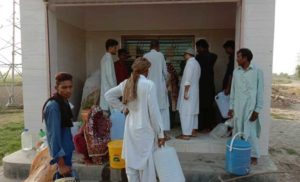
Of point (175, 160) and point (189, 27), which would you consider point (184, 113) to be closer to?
point (175, 160)

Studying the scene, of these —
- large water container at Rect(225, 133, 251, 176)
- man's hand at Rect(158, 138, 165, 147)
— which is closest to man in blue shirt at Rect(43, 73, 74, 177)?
man's hand at Rect(158, 138, 165, 147)

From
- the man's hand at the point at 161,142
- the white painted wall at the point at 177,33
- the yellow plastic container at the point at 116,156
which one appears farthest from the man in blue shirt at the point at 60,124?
the white painted wall at the point at 177,33

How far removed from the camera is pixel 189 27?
7.04 m

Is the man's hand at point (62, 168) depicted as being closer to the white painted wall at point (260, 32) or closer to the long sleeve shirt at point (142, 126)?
the long sleeve shirt at point (142, 126)

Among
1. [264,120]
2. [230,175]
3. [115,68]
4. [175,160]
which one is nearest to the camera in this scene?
[175,160]

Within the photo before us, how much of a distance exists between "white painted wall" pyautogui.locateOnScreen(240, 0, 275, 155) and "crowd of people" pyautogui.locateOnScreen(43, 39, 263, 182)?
430 millimetres

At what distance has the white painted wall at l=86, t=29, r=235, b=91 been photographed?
698cm

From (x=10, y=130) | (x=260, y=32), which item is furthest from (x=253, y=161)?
(x=10, y=130)

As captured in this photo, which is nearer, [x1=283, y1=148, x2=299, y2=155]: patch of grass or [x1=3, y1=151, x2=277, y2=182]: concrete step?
[x1=3, y1=151, x2=277, y2=182]: concrete step

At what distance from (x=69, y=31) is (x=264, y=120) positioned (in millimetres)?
4154

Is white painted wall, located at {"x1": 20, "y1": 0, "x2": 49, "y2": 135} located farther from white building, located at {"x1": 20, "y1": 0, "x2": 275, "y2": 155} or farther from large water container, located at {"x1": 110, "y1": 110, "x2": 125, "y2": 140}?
large water container, located at {"x1": 110, "y1": 110, "x2": 125, "y2": 140}

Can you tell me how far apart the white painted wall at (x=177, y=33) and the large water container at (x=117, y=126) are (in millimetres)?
2746

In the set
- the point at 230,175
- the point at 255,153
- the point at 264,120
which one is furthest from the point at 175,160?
the point at 264,120

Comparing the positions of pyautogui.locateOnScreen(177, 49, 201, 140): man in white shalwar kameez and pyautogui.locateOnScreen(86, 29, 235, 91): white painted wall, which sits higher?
pyautogui.locateOnScreen(86, 29, 235, 91): white painted wall
